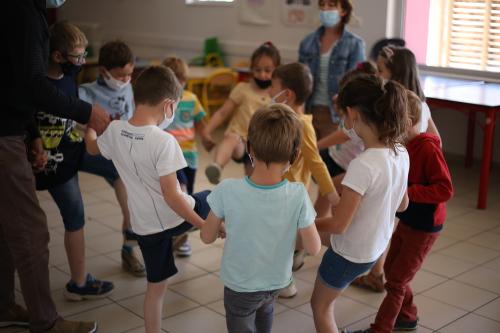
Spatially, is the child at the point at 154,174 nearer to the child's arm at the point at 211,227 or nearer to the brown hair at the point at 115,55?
the child's arm at the point at 211,227

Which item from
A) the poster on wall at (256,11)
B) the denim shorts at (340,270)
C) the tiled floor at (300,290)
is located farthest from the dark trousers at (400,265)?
the poster on wall at (256,11)

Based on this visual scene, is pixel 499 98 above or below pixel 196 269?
above

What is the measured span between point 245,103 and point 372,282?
1.29 m

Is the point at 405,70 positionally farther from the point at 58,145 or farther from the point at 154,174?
the point at 58,145

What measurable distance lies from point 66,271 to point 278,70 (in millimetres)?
1709

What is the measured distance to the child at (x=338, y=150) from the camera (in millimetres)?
3627

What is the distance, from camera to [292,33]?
799 centimetres

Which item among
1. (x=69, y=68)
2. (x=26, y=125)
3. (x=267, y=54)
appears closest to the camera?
(x=26, y=125)

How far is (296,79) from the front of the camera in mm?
3299

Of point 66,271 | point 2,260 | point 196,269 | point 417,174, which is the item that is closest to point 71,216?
point 2,260

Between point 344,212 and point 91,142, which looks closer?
point 344,212

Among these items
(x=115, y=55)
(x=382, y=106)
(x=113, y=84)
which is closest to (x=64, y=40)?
(x=115, y=55)

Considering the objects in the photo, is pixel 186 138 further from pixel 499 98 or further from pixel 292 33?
pixel 292 33

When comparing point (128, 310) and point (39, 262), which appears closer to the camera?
point (39, 262)
